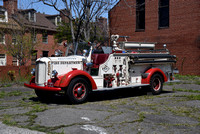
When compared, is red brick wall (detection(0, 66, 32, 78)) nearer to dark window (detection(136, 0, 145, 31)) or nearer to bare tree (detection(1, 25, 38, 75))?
bare tree (detection(1, 25, 38, 75))

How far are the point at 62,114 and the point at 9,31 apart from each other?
505 inches

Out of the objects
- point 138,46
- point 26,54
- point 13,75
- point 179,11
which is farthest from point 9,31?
point 179,11

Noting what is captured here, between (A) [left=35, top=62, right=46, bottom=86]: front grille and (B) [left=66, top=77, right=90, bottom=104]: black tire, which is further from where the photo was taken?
(A) [left=35, top=62, right=46, bottom=86]: front grille

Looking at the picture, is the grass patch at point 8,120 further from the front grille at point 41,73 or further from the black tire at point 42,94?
the black tire at point 42,94

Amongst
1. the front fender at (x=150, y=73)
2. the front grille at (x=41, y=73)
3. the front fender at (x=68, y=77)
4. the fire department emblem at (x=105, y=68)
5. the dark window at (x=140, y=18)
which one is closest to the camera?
the front fender at (x=68, y=77)

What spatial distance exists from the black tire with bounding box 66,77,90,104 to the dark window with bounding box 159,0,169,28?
48.1 ft

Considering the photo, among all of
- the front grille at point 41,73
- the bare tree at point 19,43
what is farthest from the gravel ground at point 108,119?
the bare tree at point 19,43

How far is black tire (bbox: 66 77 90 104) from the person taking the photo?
25.3 feet

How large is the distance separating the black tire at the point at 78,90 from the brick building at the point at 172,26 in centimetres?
1102

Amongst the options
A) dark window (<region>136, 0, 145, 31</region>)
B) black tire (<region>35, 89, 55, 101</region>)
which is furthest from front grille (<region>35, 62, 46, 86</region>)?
dark window (<region>136, 0, 145, 31</region>)

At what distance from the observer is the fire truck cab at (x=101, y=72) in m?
7.89

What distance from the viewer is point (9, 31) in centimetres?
1758

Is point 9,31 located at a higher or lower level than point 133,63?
higher

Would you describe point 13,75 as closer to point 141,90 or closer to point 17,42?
point 17,42
